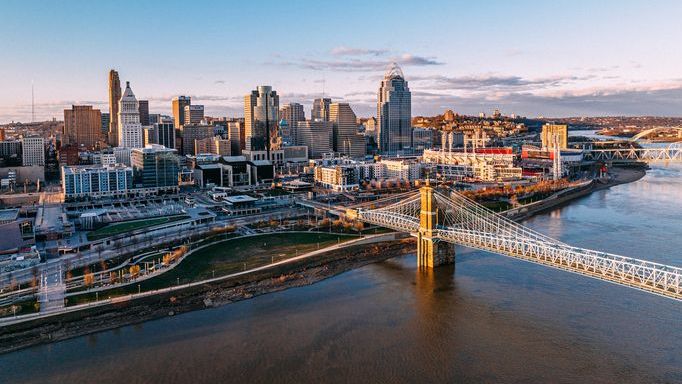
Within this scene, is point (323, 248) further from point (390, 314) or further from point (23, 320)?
point (23, 320)

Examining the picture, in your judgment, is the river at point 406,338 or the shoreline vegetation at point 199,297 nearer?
the river at point 406,338

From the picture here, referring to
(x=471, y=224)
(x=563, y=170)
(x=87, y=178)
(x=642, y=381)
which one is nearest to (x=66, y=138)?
(x=87, y=178)

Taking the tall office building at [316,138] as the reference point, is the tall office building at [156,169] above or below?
below

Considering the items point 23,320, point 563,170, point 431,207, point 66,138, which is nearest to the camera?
point 23,320

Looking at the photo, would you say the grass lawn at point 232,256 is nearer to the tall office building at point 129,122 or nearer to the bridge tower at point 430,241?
the bridge tower at point 430,241

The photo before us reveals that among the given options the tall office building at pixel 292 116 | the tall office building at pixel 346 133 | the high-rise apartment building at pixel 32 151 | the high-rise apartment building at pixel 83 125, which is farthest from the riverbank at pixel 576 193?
the high-rise apartment building at pixel 83 125

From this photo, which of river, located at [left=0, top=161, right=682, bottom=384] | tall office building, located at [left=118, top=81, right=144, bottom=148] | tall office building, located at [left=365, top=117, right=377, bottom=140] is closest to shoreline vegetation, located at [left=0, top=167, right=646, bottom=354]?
river, located at [left=0, top=161, right=682, bottom=384]
